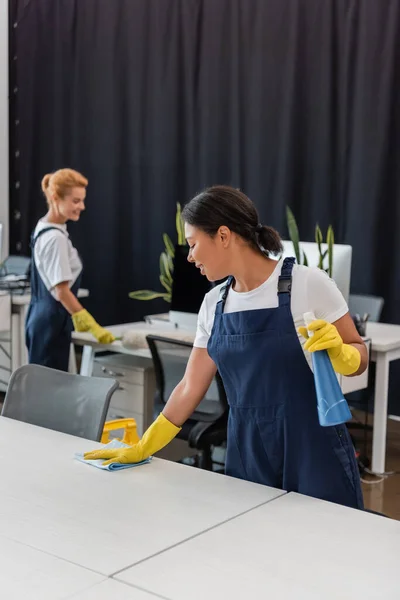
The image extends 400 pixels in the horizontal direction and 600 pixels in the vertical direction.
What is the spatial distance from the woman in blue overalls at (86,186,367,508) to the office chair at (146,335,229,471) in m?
1.24

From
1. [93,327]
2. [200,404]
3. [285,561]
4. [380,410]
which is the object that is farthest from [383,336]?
[285,561]

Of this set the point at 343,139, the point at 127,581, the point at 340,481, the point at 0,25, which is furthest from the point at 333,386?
the point at 0,25

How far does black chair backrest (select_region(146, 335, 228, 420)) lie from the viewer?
3.38m

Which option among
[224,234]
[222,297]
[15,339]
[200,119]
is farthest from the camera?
[200,119]

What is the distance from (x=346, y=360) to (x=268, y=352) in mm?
205

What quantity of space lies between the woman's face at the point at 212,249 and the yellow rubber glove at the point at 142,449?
1.37 ft

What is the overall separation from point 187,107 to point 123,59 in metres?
0.70

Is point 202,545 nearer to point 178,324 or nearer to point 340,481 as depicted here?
point 340,481

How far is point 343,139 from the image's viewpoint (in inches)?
201

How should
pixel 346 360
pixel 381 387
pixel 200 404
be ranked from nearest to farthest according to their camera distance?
pixel 346 360 < pixel 200 404 < pixel 381 387

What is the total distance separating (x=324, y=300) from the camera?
6.55ft

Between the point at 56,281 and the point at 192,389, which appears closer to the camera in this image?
the point at 192,389

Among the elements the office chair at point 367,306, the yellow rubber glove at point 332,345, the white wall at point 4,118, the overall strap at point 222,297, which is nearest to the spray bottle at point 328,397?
the yellow rubber glove at point 332,345

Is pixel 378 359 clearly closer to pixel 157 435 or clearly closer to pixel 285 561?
pixel 157 435
